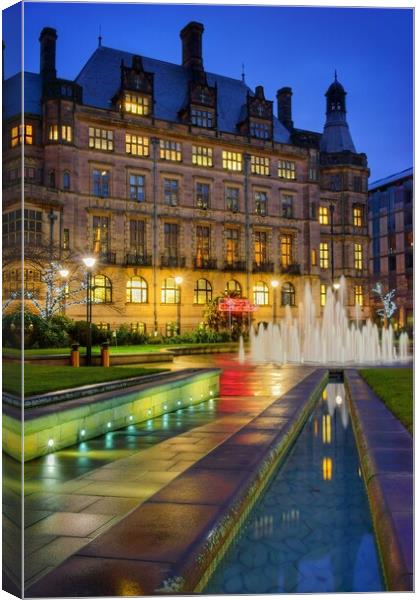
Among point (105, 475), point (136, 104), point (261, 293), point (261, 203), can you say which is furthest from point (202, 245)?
point (105, 475)

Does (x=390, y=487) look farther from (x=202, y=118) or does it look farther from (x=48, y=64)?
(x=202, y=118)

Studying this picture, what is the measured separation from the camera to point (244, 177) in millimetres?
39656

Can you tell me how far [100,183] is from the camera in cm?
3538

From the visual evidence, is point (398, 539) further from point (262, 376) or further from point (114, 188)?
point (114, 188)

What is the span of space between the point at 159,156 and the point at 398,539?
116 feet

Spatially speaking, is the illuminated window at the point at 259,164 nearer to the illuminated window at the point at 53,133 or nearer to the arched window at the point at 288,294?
the arched window at the point at 288,294

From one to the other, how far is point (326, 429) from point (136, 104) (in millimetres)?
31796

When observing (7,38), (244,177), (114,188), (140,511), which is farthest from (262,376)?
(244,177)

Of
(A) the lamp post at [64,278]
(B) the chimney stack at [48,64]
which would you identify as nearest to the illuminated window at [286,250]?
(B) the chimney stack at [48,64]

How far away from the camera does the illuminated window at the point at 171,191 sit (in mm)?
37938

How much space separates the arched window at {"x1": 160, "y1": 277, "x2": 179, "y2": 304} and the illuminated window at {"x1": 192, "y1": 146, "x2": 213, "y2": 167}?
8.47 m

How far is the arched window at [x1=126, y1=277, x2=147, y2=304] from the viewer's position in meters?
33.0

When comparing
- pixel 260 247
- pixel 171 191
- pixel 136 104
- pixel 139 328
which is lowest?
pixel 139 328

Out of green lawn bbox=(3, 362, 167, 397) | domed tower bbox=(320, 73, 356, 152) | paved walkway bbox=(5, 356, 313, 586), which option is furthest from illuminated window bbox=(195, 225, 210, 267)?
paved walkway bbox=(5, 356, 313, 586)
